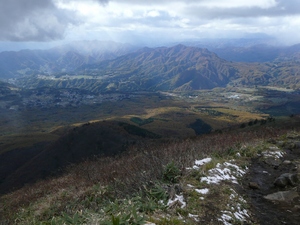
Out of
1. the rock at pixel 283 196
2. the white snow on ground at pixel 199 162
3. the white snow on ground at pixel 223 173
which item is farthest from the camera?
the white snow on ground at pixel 199 162

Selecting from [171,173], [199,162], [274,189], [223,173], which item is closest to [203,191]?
[171,173]

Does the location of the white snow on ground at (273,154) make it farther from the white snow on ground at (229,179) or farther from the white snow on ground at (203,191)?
the white snow on ground at (203,191)

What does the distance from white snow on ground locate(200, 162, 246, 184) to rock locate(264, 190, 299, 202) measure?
119 centimetres

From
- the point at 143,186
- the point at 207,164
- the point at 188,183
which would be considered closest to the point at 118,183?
the point at 143,186

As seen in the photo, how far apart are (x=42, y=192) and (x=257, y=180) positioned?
36.3ft

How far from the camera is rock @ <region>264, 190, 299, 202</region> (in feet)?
25.2

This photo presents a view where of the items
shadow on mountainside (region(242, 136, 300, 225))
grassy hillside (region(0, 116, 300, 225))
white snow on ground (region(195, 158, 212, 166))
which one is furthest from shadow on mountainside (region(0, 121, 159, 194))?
white snow on ground (region(195, 158, 212, 166))

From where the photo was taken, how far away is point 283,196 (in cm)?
778

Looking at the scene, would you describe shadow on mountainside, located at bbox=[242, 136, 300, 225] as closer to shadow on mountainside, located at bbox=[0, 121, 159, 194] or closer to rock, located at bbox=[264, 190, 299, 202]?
rock, located at bbox=[264, 190, 299, 202]

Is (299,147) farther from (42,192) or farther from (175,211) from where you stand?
(42,192)

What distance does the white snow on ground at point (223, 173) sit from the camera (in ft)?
26.9

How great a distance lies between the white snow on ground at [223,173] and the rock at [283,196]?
46.8 inches

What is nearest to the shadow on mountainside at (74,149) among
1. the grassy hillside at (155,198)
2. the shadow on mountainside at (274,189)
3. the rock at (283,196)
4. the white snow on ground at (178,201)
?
the grassy hillside at (155,198)

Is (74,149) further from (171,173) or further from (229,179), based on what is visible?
(171,173)
